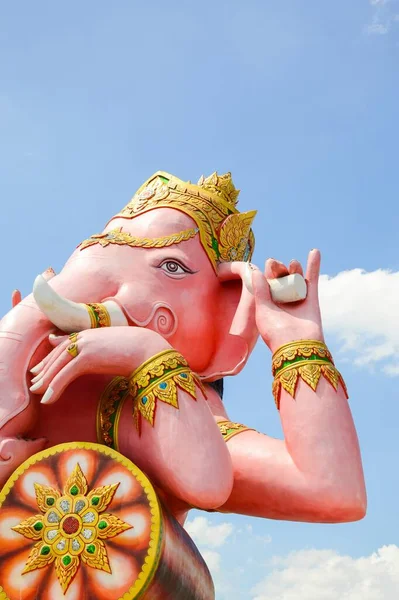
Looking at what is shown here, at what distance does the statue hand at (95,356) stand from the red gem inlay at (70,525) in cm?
71

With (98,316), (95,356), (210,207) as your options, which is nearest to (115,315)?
(98,316)

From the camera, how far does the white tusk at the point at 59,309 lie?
524 cm

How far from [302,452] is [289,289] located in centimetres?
108

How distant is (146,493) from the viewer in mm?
4660

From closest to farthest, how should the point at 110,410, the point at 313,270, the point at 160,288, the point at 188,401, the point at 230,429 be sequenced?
the point at 188,401
the point at 110,410
the point at 230,429
the point at 313,270
the point at 160,288

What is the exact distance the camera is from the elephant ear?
5801 mm

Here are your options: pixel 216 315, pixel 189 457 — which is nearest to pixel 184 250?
pixel 216 315

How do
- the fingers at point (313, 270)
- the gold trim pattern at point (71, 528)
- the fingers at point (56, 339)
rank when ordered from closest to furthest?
the gold trim pattern at point (71, 528) < the fingers at point (56, 339) < the fingers at point (313, 270)

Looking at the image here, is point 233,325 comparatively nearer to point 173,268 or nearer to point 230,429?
point 173,268

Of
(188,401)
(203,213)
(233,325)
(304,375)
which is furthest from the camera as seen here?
(203,213)

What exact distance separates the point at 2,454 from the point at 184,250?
193 centimetres

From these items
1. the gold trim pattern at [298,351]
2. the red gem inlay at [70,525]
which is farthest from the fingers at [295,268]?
the red gem inlay at [70,525]

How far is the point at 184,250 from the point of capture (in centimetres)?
595

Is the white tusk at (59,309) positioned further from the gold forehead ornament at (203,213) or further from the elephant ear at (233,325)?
the elephant ear at (233,325)
